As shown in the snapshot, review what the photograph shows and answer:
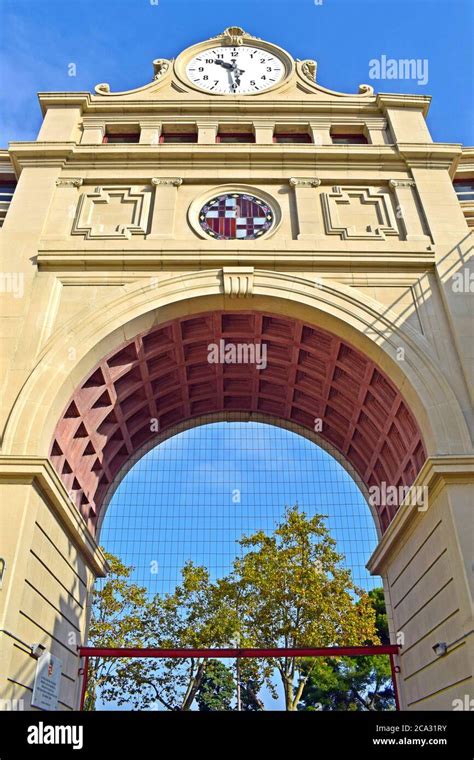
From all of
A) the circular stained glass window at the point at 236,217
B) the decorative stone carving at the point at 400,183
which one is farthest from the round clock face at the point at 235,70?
the decorative stone carving at the point at 400,183

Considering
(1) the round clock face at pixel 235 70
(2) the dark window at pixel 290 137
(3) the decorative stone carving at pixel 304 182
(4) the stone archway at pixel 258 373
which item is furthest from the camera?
(1) the round clock face at pixel 235 70

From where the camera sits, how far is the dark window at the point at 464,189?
2139cm

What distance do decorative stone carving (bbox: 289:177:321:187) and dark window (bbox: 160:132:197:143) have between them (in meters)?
5.25

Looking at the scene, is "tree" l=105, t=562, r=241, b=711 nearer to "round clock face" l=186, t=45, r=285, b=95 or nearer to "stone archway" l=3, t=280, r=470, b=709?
"stone archway" l=3, t=280, r=470, b=709

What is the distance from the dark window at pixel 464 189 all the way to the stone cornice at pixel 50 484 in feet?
58.6

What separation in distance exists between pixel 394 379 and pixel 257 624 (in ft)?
45.5

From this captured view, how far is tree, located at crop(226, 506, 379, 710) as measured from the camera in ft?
78.3

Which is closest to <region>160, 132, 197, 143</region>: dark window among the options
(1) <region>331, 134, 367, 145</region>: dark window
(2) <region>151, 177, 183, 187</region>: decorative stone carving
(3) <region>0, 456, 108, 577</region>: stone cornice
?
(2) <region>151, 177, 183, 187</region>: decorative stone carving

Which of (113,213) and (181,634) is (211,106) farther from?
(181,634)

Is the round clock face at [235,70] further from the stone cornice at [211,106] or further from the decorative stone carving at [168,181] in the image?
the decorative stone carving at [168,181]

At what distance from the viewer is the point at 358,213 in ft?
62.4

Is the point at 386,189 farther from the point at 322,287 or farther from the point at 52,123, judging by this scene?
the point at 52,123

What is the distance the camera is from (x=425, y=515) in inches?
Result: 590
